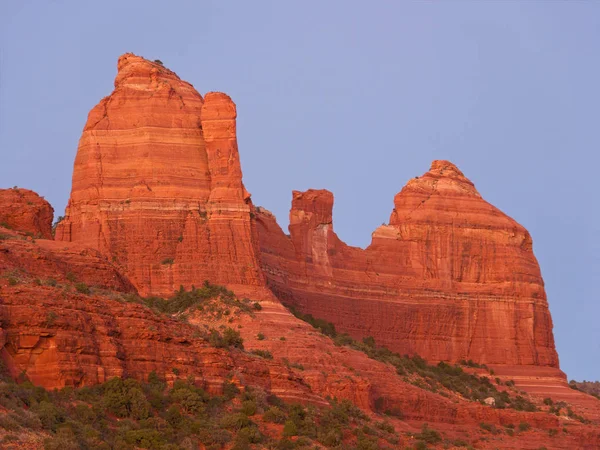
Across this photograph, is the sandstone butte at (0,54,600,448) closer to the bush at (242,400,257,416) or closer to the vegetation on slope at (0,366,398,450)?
the vegetation on slope at (0,366,398,450)

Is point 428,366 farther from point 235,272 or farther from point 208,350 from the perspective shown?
point 208,350

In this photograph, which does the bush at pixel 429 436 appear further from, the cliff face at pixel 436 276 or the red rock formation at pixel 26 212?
the cliff face at pixel 436 276

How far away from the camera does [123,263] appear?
9538 cm

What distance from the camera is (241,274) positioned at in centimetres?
9512

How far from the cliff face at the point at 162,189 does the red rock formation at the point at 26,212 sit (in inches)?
570

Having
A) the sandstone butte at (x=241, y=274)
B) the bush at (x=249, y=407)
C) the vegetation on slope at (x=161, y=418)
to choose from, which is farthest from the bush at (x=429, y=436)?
the bush at (x=249, y=407)

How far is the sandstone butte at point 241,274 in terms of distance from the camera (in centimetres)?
6278

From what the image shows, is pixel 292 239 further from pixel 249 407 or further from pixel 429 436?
pixel 249 407

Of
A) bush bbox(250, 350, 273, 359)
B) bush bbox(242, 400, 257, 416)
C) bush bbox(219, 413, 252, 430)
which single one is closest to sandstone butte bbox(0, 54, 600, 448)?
bush bbox(250, 350, 273, 359)

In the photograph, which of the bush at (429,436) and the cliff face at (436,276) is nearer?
the bush at (429,436)

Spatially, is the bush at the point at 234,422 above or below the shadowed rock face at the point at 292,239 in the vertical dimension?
below

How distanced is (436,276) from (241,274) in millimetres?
28866

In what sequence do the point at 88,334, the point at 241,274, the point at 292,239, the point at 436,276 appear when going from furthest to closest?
the point at 436,276
the point at 292,239
the point at 241,274
the point at 88,334

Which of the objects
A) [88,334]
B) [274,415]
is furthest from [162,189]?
[88,334]
